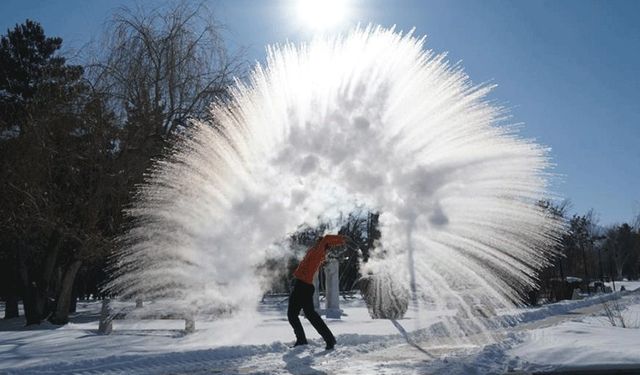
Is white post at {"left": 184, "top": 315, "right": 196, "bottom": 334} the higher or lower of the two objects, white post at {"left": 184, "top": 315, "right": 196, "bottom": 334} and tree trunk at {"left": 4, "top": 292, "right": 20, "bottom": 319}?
the lower

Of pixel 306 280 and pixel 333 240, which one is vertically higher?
pixel 333 240

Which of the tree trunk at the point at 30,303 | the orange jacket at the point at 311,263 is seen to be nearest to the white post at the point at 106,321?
the orange jacket at the point at 311,263

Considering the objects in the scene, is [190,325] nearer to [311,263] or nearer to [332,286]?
[311,263]

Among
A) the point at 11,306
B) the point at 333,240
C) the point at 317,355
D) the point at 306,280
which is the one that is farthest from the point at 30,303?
the point at 317,355

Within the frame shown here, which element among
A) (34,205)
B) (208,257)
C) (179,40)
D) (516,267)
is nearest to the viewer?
(516,267)

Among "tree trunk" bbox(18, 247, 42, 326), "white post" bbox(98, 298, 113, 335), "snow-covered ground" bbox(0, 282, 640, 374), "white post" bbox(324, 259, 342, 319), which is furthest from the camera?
"white post" bbox(324, 259, 342, 319)

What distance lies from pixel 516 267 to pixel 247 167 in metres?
5.69

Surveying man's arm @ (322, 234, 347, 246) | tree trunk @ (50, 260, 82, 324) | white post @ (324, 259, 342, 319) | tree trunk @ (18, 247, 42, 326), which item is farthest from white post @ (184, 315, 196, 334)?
white post @ (324, 259, 342, 319)

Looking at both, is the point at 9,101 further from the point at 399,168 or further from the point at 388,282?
the point at 399,168

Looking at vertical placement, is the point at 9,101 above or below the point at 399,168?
above

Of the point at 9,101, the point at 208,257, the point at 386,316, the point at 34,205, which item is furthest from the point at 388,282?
the point at 9,101

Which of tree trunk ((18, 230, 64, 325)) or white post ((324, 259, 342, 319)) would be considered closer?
tree trunk ((18, 230, 64, 325))

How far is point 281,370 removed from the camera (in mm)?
7684

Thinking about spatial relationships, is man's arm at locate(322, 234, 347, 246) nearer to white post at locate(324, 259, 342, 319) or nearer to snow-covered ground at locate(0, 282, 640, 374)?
snow-covered ground at locate(0, 282, 640, 374)
